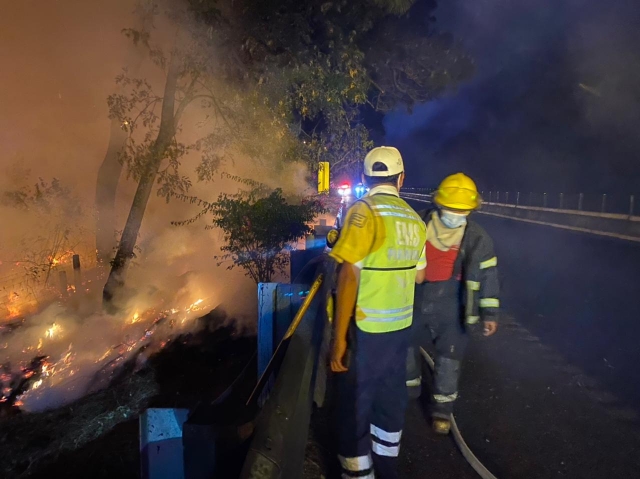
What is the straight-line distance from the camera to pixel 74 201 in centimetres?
959

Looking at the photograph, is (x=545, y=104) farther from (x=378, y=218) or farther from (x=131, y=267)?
(x=378, y=218)

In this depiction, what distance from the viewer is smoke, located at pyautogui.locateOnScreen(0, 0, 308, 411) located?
296 inches

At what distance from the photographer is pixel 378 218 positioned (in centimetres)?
276

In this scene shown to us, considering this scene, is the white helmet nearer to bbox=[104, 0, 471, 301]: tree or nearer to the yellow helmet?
the yellow helmet

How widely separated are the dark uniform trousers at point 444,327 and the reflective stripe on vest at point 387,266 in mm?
903

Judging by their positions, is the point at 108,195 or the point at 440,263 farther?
the point at 108,195

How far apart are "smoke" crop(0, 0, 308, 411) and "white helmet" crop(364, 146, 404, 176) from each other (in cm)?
467

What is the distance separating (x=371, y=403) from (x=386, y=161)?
152 cm

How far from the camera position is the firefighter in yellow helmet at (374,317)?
8.98 ft

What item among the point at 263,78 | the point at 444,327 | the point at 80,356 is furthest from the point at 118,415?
the point at 263,78

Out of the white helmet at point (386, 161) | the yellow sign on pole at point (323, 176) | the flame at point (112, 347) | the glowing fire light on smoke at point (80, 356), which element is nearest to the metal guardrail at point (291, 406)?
the white helmet at point (386, 161)

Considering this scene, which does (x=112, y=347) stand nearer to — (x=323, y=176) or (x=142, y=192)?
(x=142, y=192)

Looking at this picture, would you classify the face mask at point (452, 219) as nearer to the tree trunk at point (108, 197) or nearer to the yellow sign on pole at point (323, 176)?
the yellow sign on pole at point (323, 176)

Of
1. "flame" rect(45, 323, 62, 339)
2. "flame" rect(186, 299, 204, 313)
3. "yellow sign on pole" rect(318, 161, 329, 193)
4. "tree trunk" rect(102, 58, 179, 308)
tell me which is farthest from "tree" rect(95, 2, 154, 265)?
"yellow sign on pole" rect(318, 161, 329, 193)
